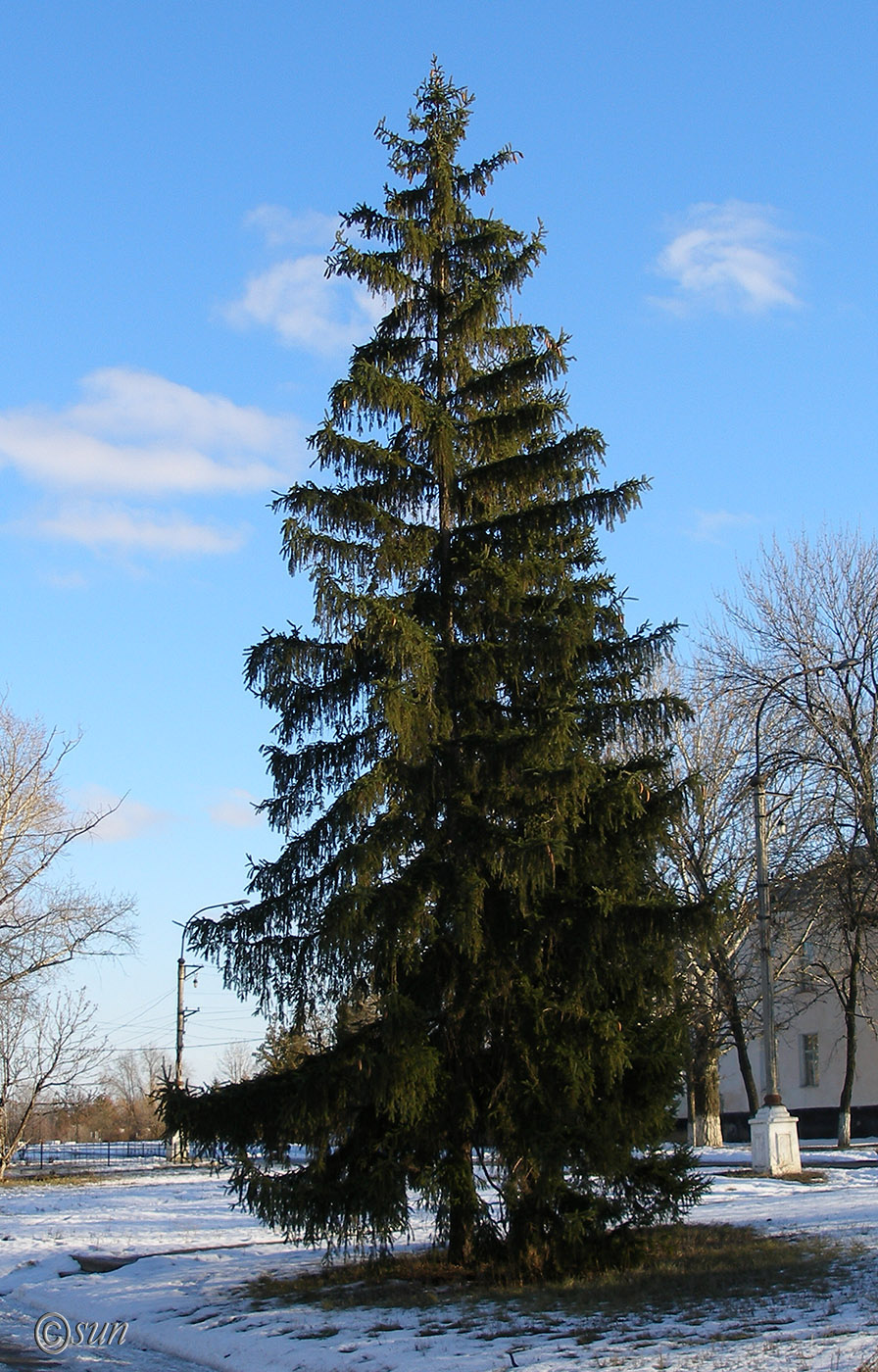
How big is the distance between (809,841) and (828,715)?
9.69 feet

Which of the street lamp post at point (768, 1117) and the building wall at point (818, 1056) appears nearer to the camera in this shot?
the street lamp post at point (768, 1117)

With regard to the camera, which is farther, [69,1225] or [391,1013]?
[69,1225]

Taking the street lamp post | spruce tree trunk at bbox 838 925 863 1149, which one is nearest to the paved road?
the street lamp post

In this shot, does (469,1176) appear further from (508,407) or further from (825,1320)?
(508,407)

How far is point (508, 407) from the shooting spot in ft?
44.4

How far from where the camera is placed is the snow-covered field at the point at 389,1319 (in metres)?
8.10

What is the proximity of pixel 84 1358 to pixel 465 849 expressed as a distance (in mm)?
5264

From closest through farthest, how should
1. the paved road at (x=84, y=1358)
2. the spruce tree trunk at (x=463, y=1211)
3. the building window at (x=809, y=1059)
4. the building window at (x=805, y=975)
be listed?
the paved road at (x=84, y=1358)
the spruce tree trunk at (x=463, y=1211)
the building window at (x=805, y=975)
the building window at (x=809, y=1059)

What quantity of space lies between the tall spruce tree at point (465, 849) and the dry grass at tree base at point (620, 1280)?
14.1 inches


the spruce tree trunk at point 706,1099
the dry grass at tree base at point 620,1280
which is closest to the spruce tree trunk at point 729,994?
the spruce tree trunk at point 706,1099

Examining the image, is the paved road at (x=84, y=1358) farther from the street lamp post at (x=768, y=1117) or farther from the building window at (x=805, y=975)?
the building window at (x=805, y=975)

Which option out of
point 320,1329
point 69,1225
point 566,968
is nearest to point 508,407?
point 566,968

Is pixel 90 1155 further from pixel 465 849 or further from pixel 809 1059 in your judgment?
pixel 465 849

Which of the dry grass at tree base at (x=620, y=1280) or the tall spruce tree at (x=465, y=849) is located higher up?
the tall spruce tree at (x=465, y=849)
